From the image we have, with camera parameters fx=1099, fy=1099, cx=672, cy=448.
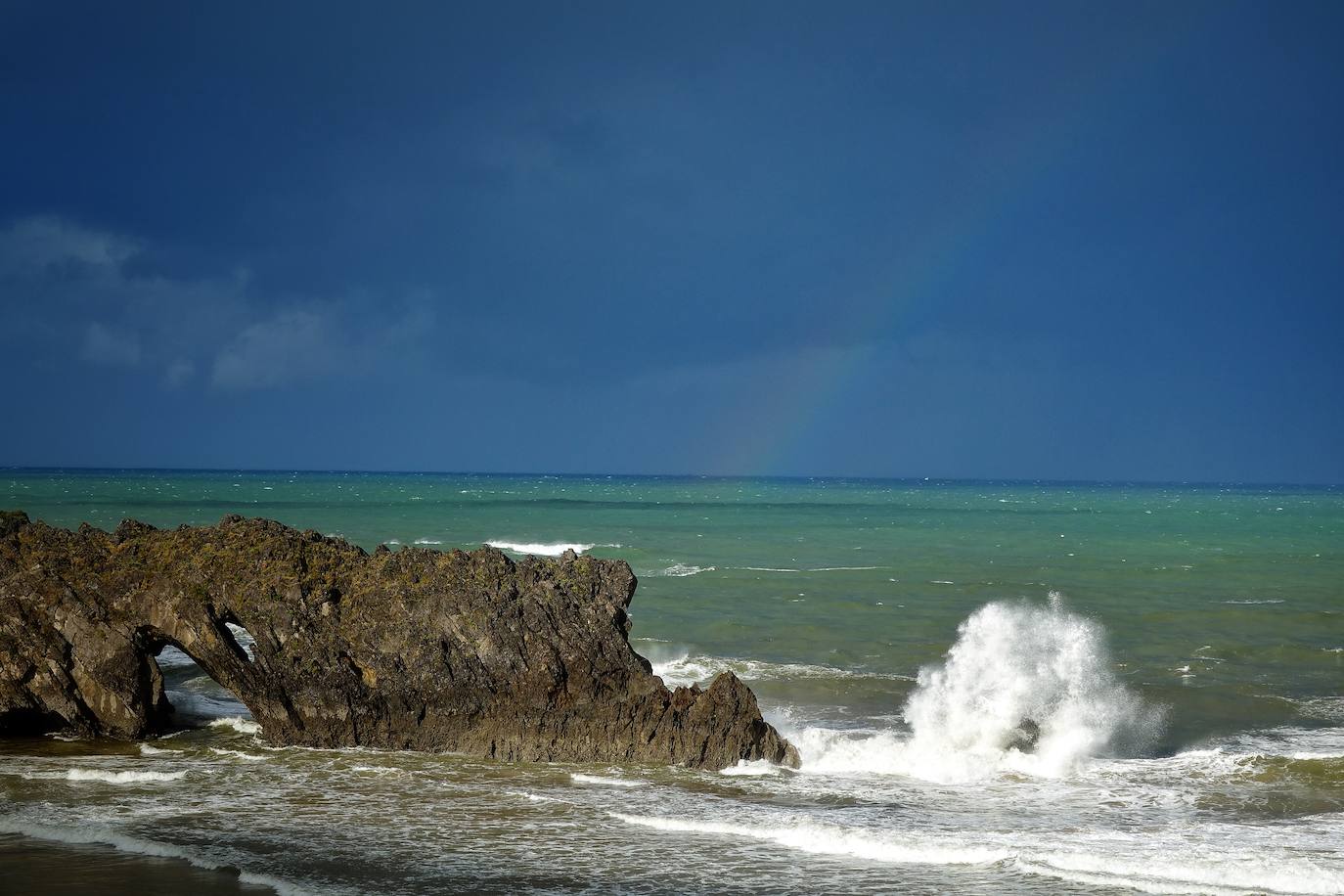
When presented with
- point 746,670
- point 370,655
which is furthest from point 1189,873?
point 746,670

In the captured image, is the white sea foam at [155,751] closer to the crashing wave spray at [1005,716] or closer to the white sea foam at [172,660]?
the white sea foam at [172,660]

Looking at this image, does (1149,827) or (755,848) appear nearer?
(755,848)

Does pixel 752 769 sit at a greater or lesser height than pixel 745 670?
greater

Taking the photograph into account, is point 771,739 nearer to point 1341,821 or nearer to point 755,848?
point 755,848

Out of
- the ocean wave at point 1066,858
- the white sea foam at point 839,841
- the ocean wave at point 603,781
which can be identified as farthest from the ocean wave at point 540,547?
the ocean wave at point 1066,858

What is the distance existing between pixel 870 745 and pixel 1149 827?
3.52 m

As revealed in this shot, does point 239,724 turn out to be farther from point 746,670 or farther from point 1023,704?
point 1023,704

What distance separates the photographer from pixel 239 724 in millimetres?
13086

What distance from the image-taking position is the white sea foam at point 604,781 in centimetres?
1073

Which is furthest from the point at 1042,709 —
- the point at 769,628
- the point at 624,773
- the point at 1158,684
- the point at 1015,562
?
the point at 1015,562

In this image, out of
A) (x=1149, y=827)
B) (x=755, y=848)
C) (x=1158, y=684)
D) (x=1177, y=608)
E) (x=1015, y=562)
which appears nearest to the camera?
(x=755, y=848)

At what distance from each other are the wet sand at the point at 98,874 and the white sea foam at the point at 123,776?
6.32 feet

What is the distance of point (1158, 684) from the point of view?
58.8 feet

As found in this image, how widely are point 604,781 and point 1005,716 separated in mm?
5982
